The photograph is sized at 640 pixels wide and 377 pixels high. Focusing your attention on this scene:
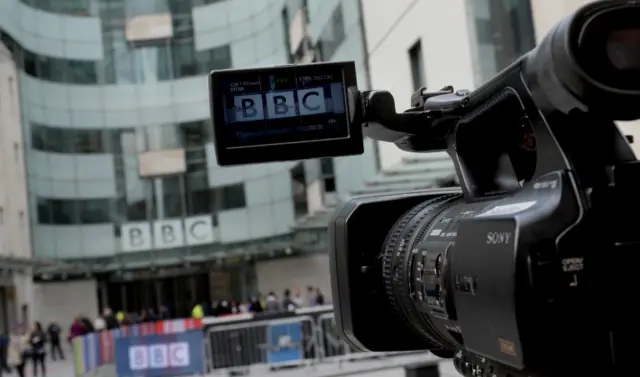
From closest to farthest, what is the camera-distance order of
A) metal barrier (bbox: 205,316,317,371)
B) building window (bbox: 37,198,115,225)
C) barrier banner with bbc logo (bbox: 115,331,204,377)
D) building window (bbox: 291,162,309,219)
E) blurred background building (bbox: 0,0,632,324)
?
metal barrier (bbox: 205,316,317,371), barrier banner with bbc logo (bbox: 115,331,204,377), building window (bbox: 291,162,309,219), blurred background building (bbox: 0,0,632,324), building window (bbox: 37,198,115,225)

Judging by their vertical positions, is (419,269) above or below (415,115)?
below

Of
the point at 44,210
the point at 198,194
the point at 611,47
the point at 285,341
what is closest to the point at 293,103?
the point at 611,47

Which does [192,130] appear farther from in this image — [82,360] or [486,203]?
[486,203]

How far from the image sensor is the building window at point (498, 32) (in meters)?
11.8

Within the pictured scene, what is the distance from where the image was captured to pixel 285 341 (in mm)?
13734

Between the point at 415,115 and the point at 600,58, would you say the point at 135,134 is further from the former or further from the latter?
the point at 600,58

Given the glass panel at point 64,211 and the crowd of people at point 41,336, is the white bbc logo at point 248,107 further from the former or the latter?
the glass panel at point 64,211

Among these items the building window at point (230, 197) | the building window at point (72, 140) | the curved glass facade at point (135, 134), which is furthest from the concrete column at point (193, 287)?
the building window at point (72, 140)

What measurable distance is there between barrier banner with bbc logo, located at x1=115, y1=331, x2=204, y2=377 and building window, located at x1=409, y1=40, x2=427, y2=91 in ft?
19.7

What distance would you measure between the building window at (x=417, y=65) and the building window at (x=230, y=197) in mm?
20924

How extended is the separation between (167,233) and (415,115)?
35315 millimetres

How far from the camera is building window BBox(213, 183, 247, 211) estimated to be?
3678 cm

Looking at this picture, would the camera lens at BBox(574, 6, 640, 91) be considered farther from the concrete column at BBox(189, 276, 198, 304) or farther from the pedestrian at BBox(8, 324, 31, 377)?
the concrete column at BBox(189, 276, 198, 304)

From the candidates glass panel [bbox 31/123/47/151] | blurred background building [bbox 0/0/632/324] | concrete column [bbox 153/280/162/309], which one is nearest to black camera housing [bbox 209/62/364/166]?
blurred background building [bbox 0/0/632/324]
